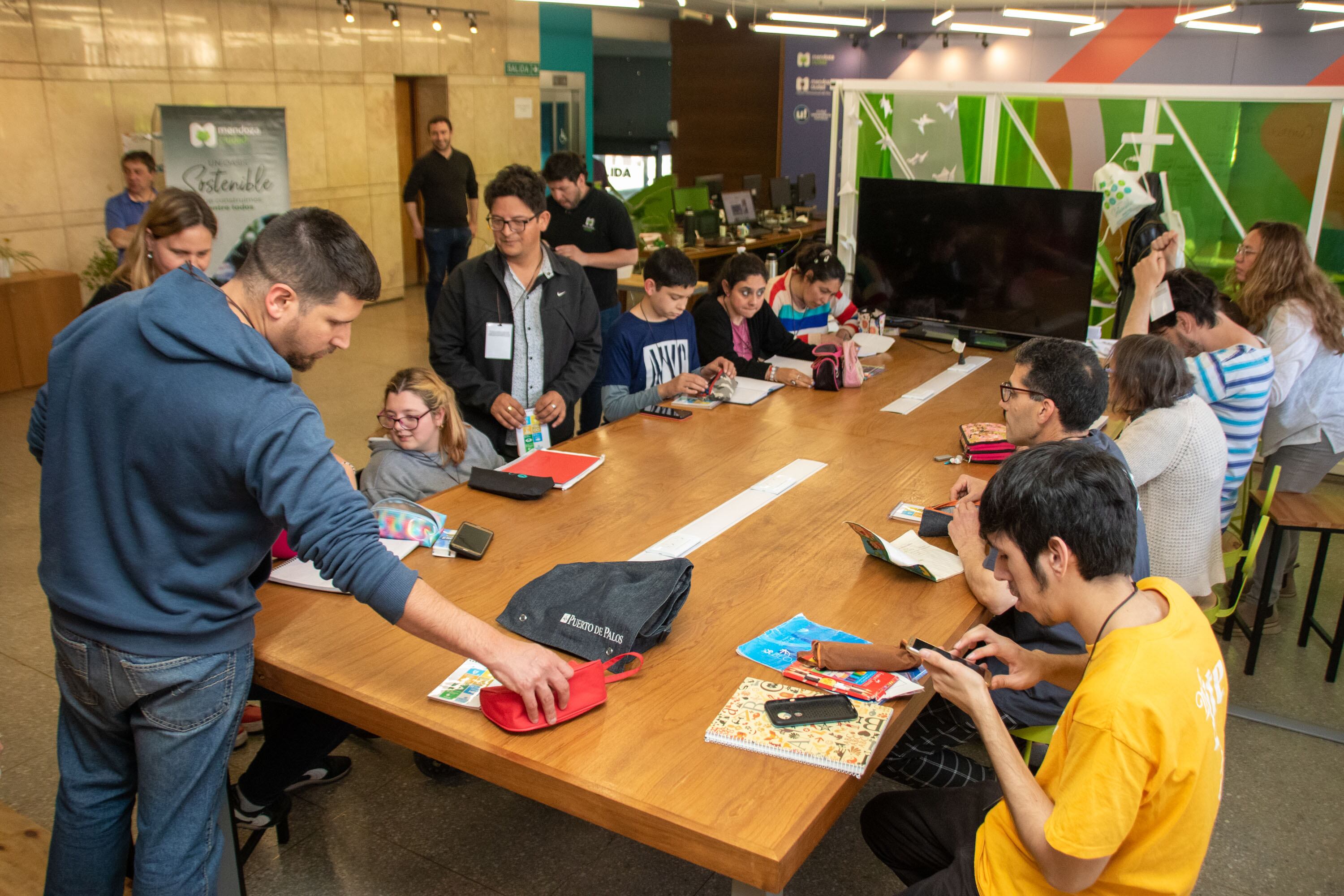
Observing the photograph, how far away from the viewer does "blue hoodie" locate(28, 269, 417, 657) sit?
1600 millimetres

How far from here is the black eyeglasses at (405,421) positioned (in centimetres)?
288

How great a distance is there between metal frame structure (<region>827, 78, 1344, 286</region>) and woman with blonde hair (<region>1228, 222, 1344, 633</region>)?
45.9 inches

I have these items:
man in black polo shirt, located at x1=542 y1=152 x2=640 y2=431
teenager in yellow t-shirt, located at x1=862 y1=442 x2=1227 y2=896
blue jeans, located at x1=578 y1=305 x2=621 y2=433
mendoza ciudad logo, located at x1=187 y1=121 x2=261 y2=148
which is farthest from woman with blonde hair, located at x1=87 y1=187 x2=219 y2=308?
mendoza ciudad logo, located at x1=187 y1=121 x2=261 y2=148

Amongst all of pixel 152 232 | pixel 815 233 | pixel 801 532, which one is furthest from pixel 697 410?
pixel 815 233

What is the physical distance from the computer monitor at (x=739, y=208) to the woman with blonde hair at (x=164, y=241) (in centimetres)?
654

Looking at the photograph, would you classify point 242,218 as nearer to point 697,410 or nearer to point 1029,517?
point 697,410

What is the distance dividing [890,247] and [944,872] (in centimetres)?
413

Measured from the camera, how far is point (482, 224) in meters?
11.1

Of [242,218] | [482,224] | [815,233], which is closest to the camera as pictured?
[242,218]

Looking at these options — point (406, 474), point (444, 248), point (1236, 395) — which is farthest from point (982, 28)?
point (406, 474)

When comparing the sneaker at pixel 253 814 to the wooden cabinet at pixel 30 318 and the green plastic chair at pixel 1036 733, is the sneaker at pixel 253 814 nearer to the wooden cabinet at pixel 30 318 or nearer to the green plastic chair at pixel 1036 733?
the green plastic chair at pixel 1036 733

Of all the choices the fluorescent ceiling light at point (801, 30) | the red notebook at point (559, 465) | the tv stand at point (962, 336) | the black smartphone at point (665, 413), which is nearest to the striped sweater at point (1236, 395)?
the tv stand at point (962, 336)

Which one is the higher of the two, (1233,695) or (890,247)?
(890,247)

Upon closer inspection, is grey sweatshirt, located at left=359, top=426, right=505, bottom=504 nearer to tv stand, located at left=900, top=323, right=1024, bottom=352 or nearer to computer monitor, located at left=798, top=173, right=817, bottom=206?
tv stand, located at left=900, top=323, right=1024, bottom=352
